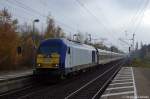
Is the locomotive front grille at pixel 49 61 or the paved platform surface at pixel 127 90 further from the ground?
the locomotive front grille at pixel 49 61

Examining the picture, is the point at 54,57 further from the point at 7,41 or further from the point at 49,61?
the point at 7,41

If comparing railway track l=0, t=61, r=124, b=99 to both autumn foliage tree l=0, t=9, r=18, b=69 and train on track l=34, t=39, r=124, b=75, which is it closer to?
train on track l=34, t=39, r=124, b=75

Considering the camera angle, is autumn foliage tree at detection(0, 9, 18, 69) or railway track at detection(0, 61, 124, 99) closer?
railway track at detection(0, 61, 124, 99)

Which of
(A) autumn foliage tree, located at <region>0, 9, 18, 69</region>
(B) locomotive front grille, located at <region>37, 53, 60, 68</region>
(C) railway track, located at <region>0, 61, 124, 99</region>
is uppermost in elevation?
(A) autumn foliage tree, located at <region>0, 9, 18, 69</region>

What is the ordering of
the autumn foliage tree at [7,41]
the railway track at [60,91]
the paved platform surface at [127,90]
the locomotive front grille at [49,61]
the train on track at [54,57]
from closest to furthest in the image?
the paved platform surface at [127,90] < the railway track at [60,91] < the train on track at [54,57] < the locomotive front grille at [49,61] < the autumn foliage tree at [7,41]

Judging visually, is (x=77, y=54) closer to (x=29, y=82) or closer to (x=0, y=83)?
(x=29, y=82)

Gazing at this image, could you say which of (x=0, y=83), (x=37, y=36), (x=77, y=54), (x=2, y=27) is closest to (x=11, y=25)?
(x=2, y=27)

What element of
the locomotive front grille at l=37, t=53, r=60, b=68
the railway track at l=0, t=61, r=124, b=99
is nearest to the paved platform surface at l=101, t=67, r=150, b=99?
the railway track at l=0, t=61, r=124, b=99

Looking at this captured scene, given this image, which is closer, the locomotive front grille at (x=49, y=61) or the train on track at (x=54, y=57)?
the train on track at (x=54, y=57)

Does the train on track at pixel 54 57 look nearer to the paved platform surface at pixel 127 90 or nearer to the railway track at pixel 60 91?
the railway track at pixel 60 91

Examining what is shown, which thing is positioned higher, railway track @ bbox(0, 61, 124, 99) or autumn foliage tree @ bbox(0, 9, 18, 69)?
autumn foliage tree @ bbox(0, 9, 18, 69)

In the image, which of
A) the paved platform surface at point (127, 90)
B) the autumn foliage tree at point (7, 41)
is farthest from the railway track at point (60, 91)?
the autumn foliage tree at point (7, 41)

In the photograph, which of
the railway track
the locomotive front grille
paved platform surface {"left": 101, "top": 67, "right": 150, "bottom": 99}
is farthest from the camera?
the locomotive front grille

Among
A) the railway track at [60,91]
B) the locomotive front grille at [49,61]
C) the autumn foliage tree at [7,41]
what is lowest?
the railway track at [60,91]
